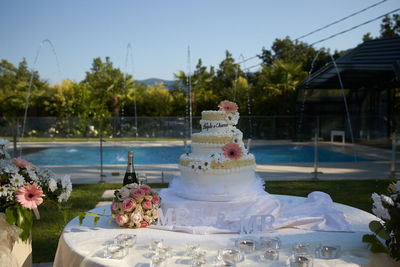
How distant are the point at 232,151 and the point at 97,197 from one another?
512 centimetres

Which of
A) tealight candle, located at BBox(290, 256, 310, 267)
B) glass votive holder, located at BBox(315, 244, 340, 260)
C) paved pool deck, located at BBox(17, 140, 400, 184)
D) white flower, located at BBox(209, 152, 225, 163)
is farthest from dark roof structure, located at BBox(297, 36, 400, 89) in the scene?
tealight candle, located at BBox(290, 256, 310, 267)

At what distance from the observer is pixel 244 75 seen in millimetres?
34500

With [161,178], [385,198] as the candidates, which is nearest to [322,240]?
[385,198]

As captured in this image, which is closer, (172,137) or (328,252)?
(328,252)

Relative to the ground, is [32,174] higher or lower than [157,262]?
higher

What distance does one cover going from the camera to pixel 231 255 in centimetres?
235

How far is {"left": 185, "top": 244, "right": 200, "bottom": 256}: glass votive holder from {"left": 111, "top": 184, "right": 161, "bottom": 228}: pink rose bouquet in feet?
2.07

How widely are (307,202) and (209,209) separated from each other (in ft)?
3.71

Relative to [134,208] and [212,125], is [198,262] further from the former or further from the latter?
[212,125]

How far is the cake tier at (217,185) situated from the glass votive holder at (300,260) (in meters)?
1.28

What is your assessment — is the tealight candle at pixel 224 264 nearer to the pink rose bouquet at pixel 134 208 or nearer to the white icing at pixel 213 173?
the pink rose bouquet at pixel 134 208

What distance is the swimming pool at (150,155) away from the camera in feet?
52.8

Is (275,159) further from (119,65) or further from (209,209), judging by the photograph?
(119,65)

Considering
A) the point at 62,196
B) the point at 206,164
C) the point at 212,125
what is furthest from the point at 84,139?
the point at 62,196
